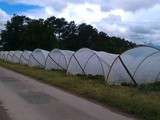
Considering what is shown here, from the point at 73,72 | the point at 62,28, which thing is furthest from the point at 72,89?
the point at 62,28

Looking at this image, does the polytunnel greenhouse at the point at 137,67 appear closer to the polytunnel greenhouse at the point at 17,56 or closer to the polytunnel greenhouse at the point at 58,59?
the polytunnel greenhouse at the point at 58,59

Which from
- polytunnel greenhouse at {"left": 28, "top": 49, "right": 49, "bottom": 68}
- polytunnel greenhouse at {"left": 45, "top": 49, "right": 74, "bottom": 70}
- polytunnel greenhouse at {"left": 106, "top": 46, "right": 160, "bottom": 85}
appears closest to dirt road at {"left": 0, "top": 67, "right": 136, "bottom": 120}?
polytunnel greenhouse at {"left": 106, "top": 46, "right": 160, "bottom": 85}

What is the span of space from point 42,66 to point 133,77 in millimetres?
26510

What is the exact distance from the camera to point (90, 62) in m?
33.8

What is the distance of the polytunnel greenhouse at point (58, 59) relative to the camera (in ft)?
141

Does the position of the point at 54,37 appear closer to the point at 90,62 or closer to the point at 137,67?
the point at 90,62

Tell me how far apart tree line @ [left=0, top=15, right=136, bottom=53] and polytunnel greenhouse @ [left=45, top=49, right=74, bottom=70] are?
Result: 77.4 ft

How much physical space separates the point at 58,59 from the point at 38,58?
8680 mm

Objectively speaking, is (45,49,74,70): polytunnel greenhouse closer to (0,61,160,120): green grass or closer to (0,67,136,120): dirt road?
(0,61,160,120): green grass

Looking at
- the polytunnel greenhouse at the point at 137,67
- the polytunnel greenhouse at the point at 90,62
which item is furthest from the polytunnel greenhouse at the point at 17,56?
the polytunnel greenhouse at the point at 137,67

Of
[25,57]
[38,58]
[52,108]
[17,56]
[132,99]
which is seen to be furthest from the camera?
[17,56]

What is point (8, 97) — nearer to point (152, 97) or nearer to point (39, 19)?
point (152, 97)

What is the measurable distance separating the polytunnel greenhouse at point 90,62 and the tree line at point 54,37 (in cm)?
3192

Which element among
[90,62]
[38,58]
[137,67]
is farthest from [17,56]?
[137,67]
